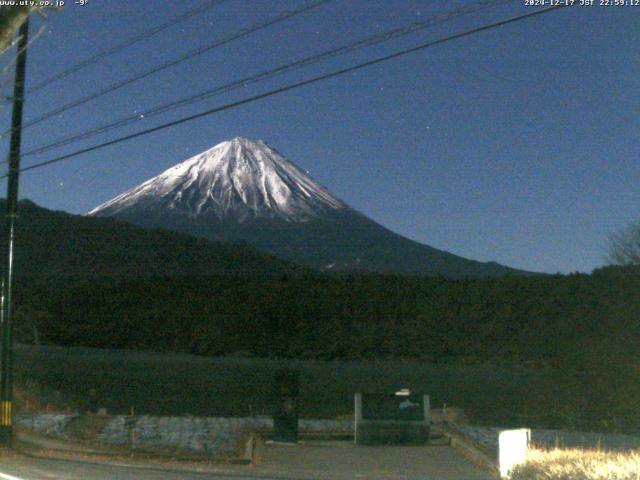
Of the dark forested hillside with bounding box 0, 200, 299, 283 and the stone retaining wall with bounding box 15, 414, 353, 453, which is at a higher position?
the dark forested hillside with bounding box 0, 200, 299, 283

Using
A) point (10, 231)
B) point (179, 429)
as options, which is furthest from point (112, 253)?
point (10, 231)

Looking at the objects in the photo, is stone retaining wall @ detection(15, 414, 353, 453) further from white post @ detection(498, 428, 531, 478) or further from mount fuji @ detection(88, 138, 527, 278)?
mount fuji @ detection(88, 138, 527, 278)

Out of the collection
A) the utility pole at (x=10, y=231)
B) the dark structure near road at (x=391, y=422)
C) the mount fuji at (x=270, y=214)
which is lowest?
the dark structure near road at (x=391, y=422)

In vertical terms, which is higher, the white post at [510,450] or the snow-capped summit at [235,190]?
the snow-capped summit at [235,190]

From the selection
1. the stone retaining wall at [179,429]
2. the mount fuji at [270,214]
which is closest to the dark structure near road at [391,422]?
the stone retaining wall at [179,429]

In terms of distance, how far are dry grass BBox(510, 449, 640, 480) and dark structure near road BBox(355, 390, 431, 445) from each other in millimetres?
5286

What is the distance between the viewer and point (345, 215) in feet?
411

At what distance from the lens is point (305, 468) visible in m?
13.7

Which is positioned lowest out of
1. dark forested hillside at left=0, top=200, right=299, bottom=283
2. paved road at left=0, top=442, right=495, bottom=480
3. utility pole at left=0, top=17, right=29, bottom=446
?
paved road at left=0, top=442, right=495, bottom=480

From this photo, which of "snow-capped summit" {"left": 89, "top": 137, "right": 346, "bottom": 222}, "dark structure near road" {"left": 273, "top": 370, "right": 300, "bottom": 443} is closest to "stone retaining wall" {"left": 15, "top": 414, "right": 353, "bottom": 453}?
"dark structure near road" {"left": 273, "top": 370, "right": 300, "bottom": 443}

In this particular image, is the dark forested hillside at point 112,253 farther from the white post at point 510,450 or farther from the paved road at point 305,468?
the white post at point 510,450

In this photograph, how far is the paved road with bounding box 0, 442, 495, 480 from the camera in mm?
12195

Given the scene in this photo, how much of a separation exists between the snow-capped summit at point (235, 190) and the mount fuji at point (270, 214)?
15cm

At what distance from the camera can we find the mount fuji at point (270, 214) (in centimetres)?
10881
